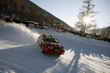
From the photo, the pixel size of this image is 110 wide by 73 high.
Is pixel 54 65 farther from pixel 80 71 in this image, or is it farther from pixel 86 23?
pixel 86 23

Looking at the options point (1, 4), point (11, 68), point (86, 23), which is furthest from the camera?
point (86, 23)

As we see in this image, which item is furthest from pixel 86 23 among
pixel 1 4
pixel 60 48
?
pixel 60 48

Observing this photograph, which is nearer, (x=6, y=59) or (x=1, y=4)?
(x=6, y=59)

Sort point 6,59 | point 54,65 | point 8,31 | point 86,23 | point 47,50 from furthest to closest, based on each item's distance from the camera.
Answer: point 86,23, point 8,31, point 47,50, point 54,65, point 6,59

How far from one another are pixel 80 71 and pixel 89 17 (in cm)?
3125

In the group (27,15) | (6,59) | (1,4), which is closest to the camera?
(6,59)

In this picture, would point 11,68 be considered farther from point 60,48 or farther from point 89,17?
point 89,17

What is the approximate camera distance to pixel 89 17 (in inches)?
1489

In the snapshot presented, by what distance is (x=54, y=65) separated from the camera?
8.95 m

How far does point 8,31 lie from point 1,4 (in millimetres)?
14985

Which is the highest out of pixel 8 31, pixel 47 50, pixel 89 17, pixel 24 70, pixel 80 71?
pixel 89 17

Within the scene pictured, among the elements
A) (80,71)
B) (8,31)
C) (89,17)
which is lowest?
(80,71)

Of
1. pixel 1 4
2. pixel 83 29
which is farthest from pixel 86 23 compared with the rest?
pixel 1 4

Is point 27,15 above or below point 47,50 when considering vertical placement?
above
